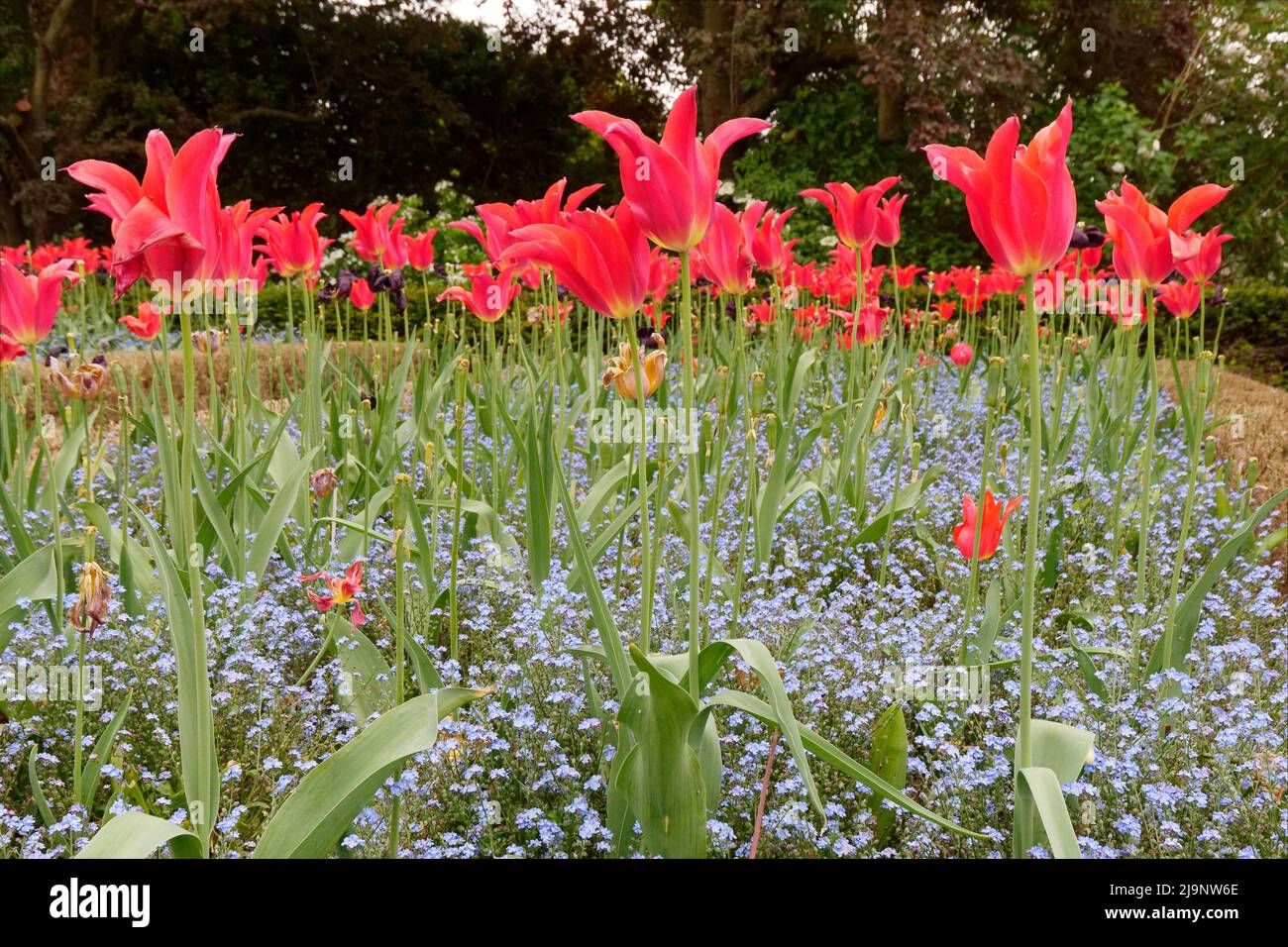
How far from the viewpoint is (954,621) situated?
2.64 metres

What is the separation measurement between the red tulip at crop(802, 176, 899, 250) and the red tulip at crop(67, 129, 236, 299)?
187 cm

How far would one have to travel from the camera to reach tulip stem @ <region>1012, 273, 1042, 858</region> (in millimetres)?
1264

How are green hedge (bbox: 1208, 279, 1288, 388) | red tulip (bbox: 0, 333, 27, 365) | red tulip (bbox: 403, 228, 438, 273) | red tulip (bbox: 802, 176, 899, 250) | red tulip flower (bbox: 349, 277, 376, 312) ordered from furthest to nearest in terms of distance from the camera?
green hedge (bbox: 1208, 279, 1288, 388) → red tulip flower (bbox: 349, 277, 376, 312) → red tulip (bbox: 403, 228, 438, 273) → red tulip (bbox: 802, 176, 899, 250) → red tulip (bbox: 0, 333, 27, 365)

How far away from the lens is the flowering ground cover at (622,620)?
1.34 m

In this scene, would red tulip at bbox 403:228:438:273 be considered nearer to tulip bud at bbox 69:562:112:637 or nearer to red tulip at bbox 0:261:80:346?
red tulip at bbox 0:261:80:346

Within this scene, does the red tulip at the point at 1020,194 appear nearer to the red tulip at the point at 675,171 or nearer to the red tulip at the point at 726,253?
the red tulip at the point at 675,171

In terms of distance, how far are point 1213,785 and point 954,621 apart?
885 millimetres

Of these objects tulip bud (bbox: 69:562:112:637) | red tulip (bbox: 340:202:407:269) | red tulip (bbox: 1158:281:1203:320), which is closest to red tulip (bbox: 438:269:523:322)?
red tulip (bbox: 340:202:407:269)

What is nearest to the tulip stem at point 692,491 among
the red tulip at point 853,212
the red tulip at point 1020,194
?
the red tulip at point 1020,194

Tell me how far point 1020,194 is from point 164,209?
1.08 m

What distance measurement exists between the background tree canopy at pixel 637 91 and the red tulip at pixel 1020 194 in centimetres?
1025

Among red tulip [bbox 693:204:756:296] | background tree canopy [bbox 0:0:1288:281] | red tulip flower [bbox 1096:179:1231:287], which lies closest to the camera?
red tulip flower [bbox 1096:179:1231:287]

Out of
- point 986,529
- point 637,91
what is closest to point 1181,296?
point 986,529
